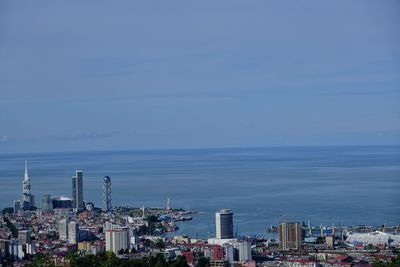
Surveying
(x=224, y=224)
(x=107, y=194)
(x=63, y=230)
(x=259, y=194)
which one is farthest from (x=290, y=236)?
(x=259, y=194)

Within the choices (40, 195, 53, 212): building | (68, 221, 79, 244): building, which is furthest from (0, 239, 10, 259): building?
(40, 195, 53, 212): building

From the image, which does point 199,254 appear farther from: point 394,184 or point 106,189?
point 394,184

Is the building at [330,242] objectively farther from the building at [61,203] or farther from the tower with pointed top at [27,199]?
the tower with pointed top at [27,199]

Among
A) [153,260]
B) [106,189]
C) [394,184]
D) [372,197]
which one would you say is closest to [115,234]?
[153,260]

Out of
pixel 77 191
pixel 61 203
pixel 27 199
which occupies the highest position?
pixel 77 191

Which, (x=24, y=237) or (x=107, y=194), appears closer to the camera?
(x=24, y=237)

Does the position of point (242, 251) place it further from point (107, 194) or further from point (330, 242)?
point (107, 194)
